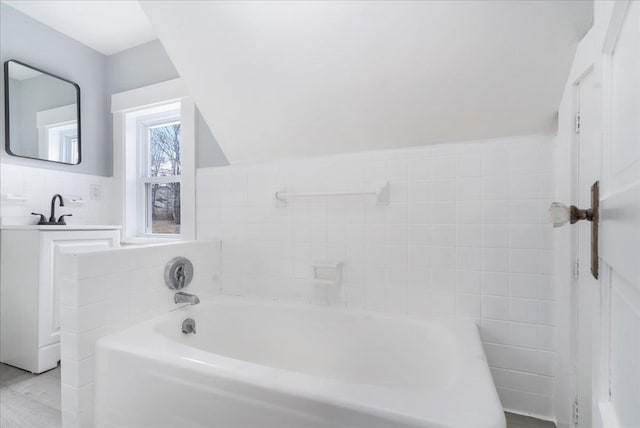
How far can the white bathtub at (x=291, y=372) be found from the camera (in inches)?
31.9

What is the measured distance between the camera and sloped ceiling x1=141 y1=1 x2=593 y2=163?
1223 mm

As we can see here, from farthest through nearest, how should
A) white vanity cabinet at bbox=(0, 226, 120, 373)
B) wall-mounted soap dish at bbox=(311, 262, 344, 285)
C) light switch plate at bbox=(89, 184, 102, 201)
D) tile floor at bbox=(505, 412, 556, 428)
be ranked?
1. light switch plate at bbox=(89, 184, 102, 201)
2. white vanity cabinet at bbox=(0, 226, 120, 373)
3. wall-mounted soap dish at bbox=(311, 262, 344, 285)
4. tile floor at bbox=(505, 412, 556, 428)

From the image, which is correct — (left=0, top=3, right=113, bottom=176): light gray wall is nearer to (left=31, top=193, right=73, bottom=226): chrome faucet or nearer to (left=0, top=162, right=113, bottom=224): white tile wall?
(left=0, top=162, right=113, bottom=224): white tile wall

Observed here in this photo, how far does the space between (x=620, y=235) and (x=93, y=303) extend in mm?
1646

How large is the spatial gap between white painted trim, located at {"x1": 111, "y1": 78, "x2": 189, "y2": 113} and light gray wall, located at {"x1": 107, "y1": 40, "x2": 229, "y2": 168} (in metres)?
0.07

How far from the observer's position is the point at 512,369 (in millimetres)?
1449

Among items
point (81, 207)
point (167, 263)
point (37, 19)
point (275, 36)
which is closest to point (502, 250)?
point (275, 36)

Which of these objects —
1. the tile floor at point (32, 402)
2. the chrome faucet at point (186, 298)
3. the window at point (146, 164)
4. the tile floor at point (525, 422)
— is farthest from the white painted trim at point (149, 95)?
the tile floor at point (525, 422)

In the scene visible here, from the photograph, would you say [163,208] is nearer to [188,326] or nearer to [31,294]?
[31,294]

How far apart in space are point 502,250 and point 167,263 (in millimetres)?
1725

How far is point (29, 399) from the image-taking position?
5.21 feet

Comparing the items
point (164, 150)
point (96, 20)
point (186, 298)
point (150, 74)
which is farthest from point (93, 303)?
point (96, 20)

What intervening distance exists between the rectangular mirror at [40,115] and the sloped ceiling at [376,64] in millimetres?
1475

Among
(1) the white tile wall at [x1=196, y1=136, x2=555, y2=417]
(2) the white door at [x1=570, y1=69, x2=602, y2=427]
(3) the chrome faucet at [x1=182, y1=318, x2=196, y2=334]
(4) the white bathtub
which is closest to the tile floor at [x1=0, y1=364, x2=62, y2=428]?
(4) the white bathtub
